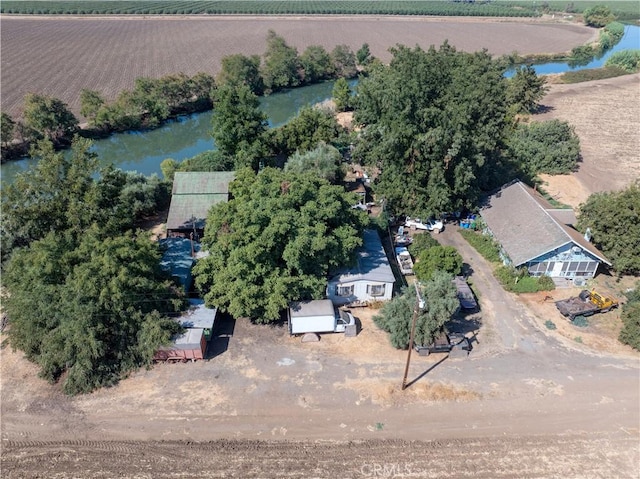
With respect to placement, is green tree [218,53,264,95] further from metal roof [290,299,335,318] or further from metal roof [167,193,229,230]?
metal roof [290,299,335,318]

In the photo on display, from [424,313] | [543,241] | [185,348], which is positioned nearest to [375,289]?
[424,313]

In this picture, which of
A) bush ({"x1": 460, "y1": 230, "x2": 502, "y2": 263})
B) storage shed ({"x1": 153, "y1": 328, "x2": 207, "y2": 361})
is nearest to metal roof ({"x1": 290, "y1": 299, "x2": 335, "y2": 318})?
storage shed ({"x1": 153, "y1": 328, "x2": 207, "y2": 361})

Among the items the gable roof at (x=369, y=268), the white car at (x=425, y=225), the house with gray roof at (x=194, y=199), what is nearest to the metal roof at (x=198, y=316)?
the gable roof at (x=369, y=268)

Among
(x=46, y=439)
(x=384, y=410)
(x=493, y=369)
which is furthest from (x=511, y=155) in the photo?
(x=46, y=439)

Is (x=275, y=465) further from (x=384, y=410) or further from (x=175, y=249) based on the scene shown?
(x=175, y=249)

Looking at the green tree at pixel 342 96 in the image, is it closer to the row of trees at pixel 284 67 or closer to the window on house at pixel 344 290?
the row of trees at pixel 284 67

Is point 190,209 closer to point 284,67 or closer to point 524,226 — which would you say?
point 524,226
